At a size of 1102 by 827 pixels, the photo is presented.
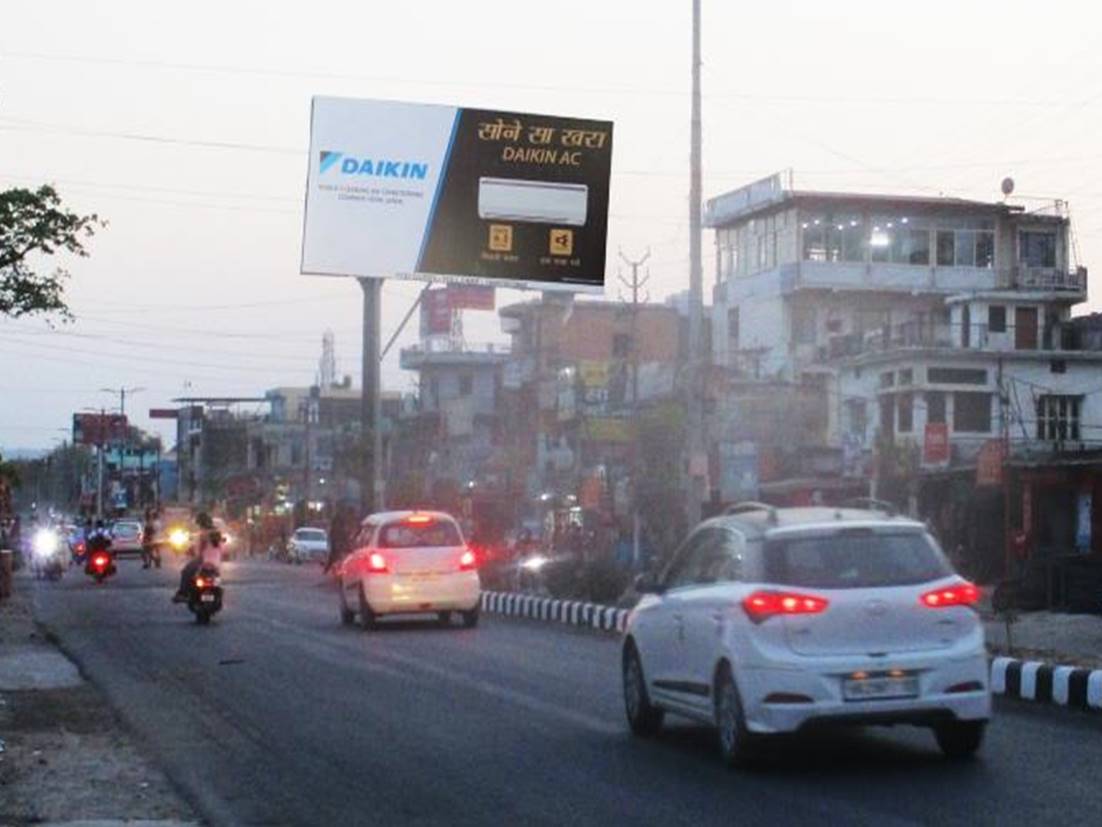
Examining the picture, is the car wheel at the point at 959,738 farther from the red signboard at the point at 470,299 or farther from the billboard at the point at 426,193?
the red signboard at the point at 470,299

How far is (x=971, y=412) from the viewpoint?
62.1 metres

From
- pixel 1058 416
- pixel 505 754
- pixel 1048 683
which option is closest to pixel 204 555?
pixel 1048 683

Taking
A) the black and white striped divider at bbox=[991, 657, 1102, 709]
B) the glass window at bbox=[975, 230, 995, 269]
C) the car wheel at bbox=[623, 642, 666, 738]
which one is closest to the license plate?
the car wheel at bbox=[623, 642, 666, 738]

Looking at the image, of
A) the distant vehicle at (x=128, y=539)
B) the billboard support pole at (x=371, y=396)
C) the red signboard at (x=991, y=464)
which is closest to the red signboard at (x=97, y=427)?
the distant vehicle at (x=128, y=539)

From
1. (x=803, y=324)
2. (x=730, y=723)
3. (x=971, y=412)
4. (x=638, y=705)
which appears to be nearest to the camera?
(x=730, y=723)

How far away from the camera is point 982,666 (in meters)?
12.7

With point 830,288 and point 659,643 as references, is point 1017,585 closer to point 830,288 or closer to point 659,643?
point 659,643

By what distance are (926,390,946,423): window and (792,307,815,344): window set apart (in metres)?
13.0

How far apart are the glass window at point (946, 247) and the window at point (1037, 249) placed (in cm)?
294

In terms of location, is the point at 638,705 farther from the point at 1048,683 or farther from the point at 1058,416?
the point at 1058,416

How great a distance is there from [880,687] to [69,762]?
5.69m

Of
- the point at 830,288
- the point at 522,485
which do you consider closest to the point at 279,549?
the point at 522,485

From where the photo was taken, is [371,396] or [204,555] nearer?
[204,555]

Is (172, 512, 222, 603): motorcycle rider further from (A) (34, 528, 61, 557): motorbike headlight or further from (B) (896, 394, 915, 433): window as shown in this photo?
(B) (896, 394, 915, 433): window
